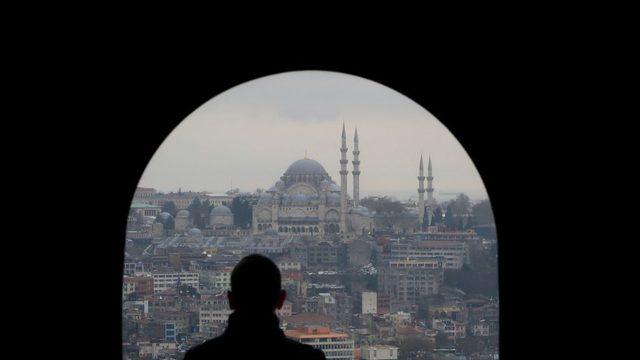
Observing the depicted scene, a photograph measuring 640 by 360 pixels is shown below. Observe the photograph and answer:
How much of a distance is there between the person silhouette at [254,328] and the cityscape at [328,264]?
3.42m

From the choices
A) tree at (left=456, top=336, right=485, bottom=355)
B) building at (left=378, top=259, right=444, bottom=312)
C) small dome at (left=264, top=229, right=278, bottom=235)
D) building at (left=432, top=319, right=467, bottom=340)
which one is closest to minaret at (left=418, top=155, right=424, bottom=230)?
building at (left=378, top=259, right=444, bottom=312)

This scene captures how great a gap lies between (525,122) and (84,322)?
3.76 feet

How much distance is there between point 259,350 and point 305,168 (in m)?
34.5

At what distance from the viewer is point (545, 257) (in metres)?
2.18

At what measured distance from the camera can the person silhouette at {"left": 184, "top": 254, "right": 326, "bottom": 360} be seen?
135cm

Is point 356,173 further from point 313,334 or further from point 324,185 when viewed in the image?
point 313,334

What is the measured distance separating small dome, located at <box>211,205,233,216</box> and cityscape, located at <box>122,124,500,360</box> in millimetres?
97

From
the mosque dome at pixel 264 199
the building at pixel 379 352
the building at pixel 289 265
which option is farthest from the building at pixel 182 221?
the building at pixel 379 352

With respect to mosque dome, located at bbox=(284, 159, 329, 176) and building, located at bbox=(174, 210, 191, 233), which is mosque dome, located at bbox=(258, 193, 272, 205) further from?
building, located at bbox=(174, 210, 191, 233)

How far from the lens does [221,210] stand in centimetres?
2498

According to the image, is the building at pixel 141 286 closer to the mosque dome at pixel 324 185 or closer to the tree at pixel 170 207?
the tree at pixel 170 207

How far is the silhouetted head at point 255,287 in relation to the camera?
1361 millimetres

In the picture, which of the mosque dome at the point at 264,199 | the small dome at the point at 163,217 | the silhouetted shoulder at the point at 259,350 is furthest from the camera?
the mosque dome at the point at 264,199

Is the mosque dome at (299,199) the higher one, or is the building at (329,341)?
the mosque dome at (299,199)
